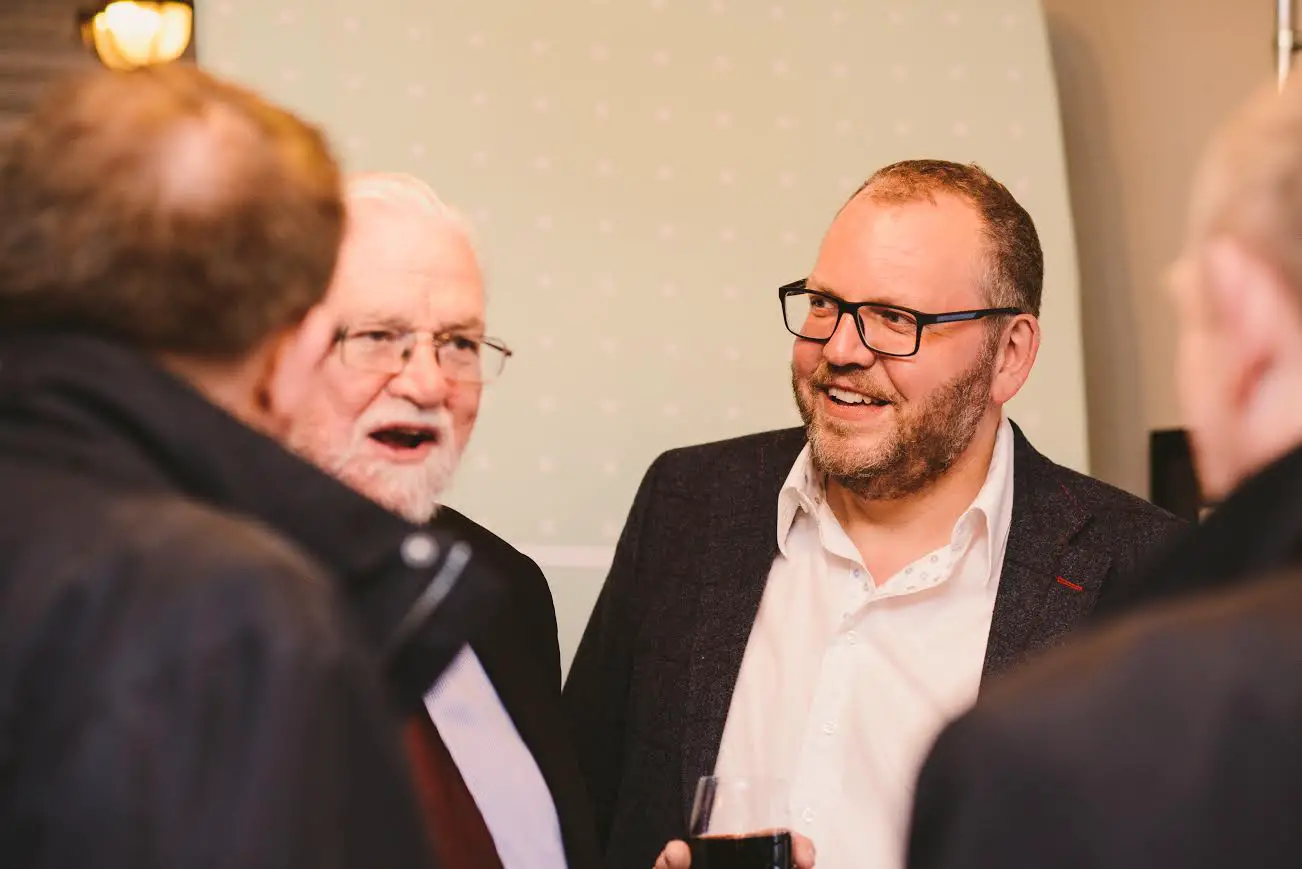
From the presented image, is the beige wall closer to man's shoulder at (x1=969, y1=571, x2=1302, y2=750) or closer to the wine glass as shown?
the wine glass

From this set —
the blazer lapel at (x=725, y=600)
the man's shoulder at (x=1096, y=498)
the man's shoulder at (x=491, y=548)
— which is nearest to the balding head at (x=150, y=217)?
the man's shoulder at (x=491, y=548)

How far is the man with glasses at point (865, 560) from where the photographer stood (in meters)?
2.19

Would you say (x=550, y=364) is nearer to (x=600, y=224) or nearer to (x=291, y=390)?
(x=600, y=224)

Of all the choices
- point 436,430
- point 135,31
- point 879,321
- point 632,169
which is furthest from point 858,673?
point 135,31

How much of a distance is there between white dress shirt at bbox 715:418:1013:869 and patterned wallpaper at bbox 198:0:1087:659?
2.02ft

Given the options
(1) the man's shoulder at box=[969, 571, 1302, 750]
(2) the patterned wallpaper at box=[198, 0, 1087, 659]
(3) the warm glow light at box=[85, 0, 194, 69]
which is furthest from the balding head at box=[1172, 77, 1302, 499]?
(3) the warm glow light at box=[85, 0, 194, 69]

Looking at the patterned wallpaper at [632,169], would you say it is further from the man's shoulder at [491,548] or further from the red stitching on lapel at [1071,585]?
the red stitching on lapel at [1071,585]

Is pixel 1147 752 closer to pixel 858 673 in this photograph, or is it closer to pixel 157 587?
pixel 157 587

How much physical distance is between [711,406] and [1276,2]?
4.87ft

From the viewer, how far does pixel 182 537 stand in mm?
920

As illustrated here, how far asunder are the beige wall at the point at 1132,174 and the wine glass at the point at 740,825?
1.99 meters

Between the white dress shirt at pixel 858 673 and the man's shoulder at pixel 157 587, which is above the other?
the man's shoulder at pixel 157 587

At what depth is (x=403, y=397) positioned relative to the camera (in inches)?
73.7

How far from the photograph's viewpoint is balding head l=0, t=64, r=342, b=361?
1.00m
